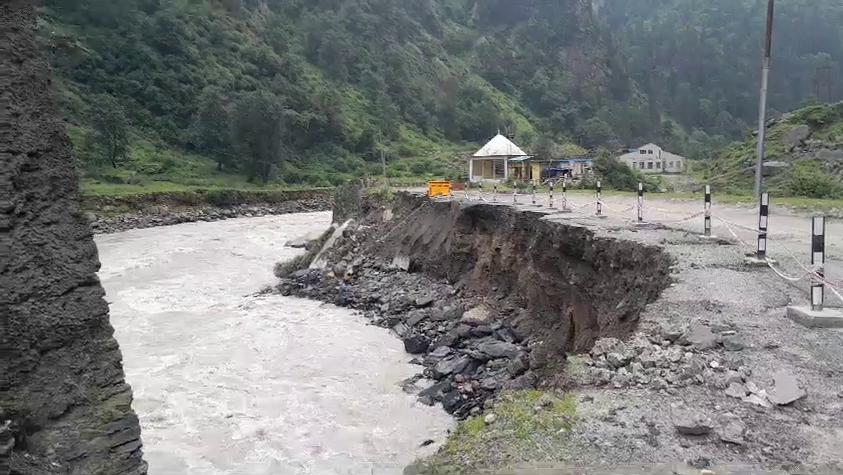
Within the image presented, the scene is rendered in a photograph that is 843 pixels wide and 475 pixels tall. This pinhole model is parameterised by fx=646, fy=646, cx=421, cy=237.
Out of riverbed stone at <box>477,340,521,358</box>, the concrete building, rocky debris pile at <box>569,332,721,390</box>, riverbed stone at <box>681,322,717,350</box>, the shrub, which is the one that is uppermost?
the concrete building

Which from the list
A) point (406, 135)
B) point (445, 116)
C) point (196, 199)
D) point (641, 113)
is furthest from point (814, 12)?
point (196, 199)

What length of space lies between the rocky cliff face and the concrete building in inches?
1491

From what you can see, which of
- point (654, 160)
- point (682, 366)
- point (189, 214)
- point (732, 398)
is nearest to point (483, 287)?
point (682, 366)

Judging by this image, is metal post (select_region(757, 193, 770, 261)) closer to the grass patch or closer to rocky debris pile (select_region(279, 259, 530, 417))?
rocky debris pile (select_region(279, 259, 530, 417))

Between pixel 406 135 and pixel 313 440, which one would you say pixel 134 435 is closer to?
pixel 313 440

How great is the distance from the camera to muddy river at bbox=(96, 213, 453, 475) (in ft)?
34.2

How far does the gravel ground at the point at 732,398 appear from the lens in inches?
188

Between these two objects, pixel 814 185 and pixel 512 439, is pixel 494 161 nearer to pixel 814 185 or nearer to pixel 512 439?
pixel 814 185

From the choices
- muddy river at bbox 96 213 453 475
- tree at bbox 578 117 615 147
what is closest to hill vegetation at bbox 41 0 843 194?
Answer: tree at bbox 578 117 615 147

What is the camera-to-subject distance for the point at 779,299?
7.99m

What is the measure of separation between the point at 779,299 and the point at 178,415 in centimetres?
1019

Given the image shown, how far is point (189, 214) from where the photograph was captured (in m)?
51.5

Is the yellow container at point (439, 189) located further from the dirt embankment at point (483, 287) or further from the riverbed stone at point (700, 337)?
the riverbed stone at point (700, 337)

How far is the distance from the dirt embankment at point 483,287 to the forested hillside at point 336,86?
911 centimetres
